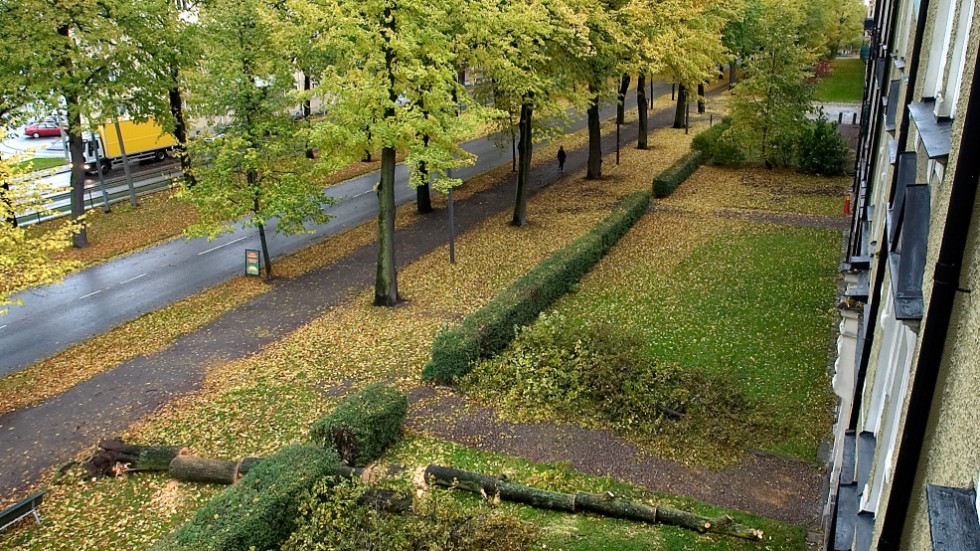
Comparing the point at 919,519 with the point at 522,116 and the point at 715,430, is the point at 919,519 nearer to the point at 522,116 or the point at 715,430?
the point at 715,430

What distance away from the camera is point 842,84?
201ft

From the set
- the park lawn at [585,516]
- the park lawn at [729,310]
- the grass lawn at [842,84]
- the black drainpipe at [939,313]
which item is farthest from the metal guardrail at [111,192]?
A: the grass lawn at [842,84]

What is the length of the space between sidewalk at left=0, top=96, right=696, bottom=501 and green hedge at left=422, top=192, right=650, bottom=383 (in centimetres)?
491

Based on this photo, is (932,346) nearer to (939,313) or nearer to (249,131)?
(939,313)

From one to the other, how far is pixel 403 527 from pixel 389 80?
10.7 meters

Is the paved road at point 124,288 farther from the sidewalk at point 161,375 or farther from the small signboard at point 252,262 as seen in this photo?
the sidewalk at point 161,375

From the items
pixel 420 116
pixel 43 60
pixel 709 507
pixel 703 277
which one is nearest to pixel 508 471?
pixel 709 507

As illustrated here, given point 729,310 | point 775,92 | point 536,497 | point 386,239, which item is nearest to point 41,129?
point 386,239

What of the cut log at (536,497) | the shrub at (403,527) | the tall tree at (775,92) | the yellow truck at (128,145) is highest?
the tall tree at (775,92)

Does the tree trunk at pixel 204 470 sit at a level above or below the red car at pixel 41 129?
below

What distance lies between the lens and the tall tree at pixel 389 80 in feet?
53.9

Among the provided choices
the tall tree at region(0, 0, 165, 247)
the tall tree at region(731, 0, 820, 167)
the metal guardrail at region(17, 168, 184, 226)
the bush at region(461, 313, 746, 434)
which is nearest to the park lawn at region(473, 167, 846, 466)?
the bush at region(461, 313, 746, 434)

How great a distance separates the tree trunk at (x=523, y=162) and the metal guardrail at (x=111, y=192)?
13.4 metres

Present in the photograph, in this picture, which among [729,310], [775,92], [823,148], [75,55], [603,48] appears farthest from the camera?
[823,148]
